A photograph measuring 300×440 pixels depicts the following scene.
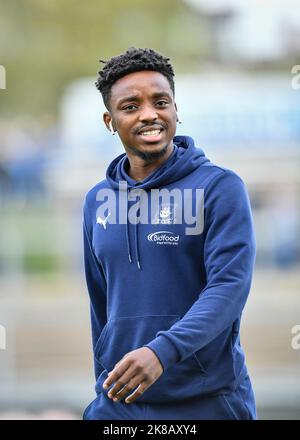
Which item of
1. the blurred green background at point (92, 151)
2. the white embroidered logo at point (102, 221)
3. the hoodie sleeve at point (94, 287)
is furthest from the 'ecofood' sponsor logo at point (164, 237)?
the blurred green background at point (92, 151)

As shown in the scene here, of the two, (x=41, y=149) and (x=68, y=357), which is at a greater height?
(x=41, y=149)

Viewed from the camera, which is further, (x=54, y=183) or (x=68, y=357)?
(x=54, y=183)

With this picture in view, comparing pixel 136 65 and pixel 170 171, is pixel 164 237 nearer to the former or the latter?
pixel 170 171

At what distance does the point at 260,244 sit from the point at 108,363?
10.7m

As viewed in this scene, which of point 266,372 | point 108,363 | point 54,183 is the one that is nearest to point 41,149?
point 54,183

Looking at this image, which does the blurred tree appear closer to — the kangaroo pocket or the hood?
the hood

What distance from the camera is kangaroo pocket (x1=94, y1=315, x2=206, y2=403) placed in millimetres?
2244

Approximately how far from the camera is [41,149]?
17.9 metres

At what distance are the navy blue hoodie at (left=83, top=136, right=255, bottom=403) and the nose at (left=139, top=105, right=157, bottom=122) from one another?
125 millimetres

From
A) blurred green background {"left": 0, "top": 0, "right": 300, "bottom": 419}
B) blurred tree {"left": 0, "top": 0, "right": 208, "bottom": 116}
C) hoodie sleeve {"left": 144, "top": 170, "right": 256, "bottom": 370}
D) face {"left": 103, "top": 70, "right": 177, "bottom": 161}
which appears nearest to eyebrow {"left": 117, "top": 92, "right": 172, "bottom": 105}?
face {"left": 103, "top": 70, "right": 177, "bottom": 161}

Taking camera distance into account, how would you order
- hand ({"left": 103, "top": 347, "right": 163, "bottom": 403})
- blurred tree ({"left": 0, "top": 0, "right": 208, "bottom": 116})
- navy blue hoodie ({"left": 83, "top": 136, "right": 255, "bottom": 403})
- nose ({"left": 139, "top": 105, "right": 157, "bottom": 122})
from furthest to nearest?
blurred tree ({"left": 0, "top": 0, "right": 208, "bottom": 116}), nose ({"left": 139, "top": 105, "right": 157, "bottom": 122}), navy blue hoodie ({"left": 83, "top": 136, "right": 255, "bottom": 403}), hand ({"left": 103, "top": 347, "right": 163, "bottom": 403})

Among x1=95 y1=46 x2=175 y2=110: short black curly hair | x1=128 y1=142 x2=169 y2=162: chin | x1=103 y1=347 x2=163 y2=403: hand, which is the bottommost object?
x1=103 y1=347 x2=163 y2=403: hand

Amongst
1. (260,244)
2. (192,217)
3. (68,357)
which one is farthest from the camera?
(260,244)

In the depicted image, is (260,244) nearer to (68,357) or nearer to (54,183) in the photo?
(68,357)
